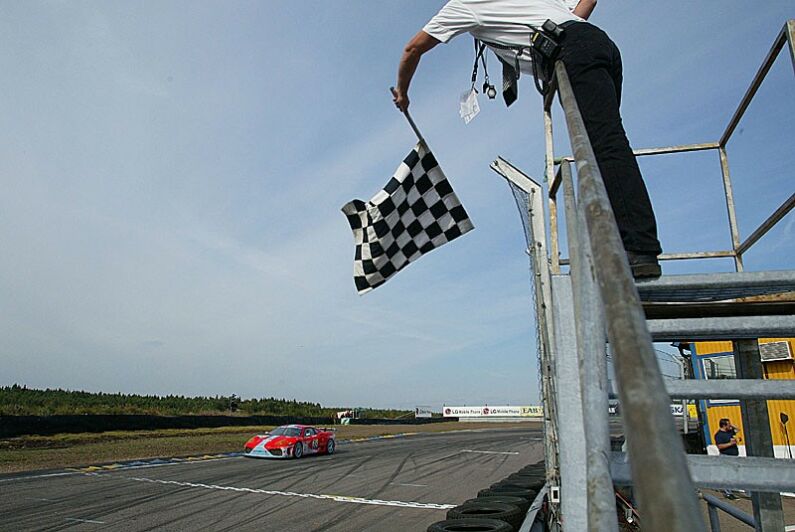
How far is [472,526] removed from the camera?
4523 mm

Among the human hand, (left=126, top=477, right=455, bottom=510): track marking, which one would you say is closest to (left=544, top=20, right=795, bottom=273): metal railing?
the human hand

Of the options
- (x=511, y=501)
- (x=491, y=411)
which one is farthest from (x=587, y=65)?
(x=491, y=411)

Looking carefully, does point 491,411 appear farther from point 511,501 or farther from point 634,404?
point 634,404

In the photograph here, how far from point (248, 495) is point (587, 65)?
928 cm

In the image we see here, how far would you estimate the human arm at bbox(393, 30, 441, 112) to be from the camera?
2.41 meters

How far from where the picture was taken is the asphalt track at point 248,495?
739 centimetres

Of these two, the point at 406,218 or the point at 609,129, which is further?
the point at 406,218

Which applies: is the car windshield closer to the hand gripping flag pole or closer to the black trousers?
the hand gripping flag pole

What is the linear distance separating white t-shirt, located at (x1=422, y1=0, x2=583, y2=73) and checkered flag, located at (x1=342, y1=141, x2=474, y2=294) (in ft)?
5.18

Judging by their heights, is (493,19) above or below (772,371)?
above

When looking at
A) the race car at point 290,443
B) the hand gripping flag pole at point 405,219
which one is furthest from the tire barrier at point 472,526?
the race car at point 290,443

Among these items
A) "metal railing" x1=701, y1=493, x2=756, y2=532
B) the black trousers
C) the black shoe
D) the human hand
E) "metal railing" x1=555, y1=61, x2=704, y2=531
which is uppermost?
the human hand

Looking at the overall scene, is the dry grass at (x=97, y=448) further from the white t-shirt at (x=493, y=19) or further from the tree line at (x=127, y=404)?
the white t-shirt at (x=493, y=19)

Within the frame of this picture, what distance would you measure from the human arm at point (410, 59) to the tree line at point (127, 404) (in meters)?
21.5
